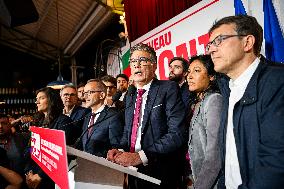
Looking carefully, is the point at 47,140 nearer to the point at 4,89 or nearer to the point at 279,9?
the point at 279,9

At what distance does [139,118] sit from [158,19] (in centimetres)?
331

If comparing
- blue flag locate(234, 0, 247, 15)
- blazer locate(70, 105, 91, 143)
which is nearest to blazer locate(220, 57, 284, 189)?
blue flag locate(234, 0, 247, 15)

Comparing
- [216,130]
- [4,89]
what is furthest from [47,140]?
[4,89]

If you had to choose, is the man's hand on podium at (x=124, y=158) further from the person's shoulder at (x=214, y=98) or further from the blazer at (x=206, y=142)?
the person's shoulder at (x=214, y=98)

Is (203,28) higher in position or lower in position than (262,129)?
higher

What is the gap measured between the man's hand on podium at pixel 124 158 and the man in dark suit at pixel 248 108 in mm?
545

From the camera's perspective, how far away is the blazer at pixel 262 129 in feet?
4.27

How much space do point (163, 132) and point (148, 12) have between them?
375cm

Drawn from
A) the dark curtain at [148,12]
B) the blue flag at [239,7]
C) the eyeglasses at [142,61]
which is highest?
the dark curtain at [148,12]

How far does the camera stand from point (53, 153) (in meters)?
1.63

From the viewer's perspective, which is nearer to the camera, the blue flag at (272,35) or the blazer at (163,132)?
the blazer at (163,132)

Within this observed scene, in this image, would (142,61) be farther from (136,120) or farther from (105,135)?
(105,135)

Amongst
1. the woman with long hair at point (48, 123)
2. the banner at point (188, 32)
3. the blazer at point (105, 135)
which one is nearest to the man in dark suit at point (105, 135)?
the blazer at point (105, 135)

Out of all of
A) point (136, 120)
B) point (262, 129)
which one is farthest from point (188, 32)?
point (262, 129)
